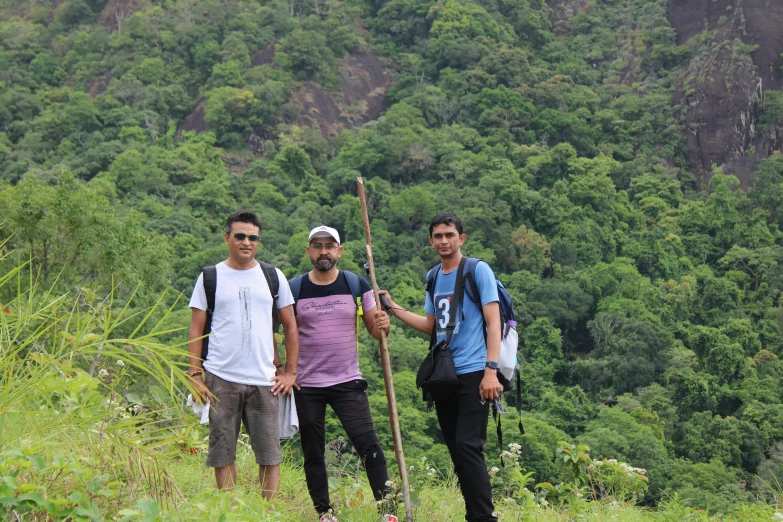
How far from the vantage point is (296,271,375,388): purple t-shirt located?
339cm

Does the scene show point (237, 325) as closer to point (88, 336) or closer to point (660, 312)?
point (88, 336)

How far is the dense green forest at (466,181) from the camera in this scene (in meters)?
24.5

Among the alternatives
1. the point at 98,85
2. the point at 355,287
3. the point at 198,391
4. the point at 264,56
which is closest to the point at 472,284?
the point at 355,287

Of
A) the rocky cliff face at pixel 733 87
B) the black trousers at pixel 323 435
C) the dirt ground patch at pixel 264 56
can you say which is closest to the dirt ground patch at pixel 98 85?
the dirt ground patch at pixel 264 56

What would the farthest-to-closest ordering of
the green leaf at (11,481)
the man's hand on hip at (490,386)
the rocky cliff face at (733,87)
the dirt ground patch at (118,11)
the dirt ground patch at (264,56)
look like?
the dirt ground patch at (118,11), the dirt ground patch at (264,56), the rocky cliff face at (733,87), the man's hand on hip at (490,386), the green leaf at (11,481)

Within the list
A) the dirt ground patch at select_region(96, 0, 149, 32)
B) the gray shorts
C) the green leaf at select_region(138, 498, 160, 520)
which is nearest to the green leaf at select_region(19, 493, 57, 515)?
the green leaf at select_region(138, 498, 160, 520)

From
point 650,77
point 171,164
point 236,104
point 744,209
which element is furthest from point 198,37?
point 744,209

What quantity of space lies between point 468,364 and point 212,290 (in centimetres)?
97

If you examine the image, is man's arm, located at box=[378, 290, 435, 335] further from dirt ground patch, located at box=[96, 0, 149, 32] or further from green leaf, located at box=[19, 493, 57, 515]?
dirt ground patch, located at box=[96, 0, 149, 32]

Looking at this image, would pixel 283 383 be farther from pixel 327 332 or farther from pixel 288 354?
pixel 327 332

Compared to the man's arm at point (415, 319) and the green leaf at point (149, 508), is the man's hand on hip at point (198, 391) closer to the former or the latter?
the green leaf at point (149, 508)

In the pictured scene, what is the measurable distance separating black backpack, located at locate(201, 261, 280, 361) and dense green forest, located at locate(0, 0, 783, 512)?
13.9 metres

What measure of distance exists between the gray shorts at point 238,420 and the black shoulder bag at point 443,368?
574 mm

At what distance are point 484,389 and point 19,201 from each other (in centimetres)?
1524
